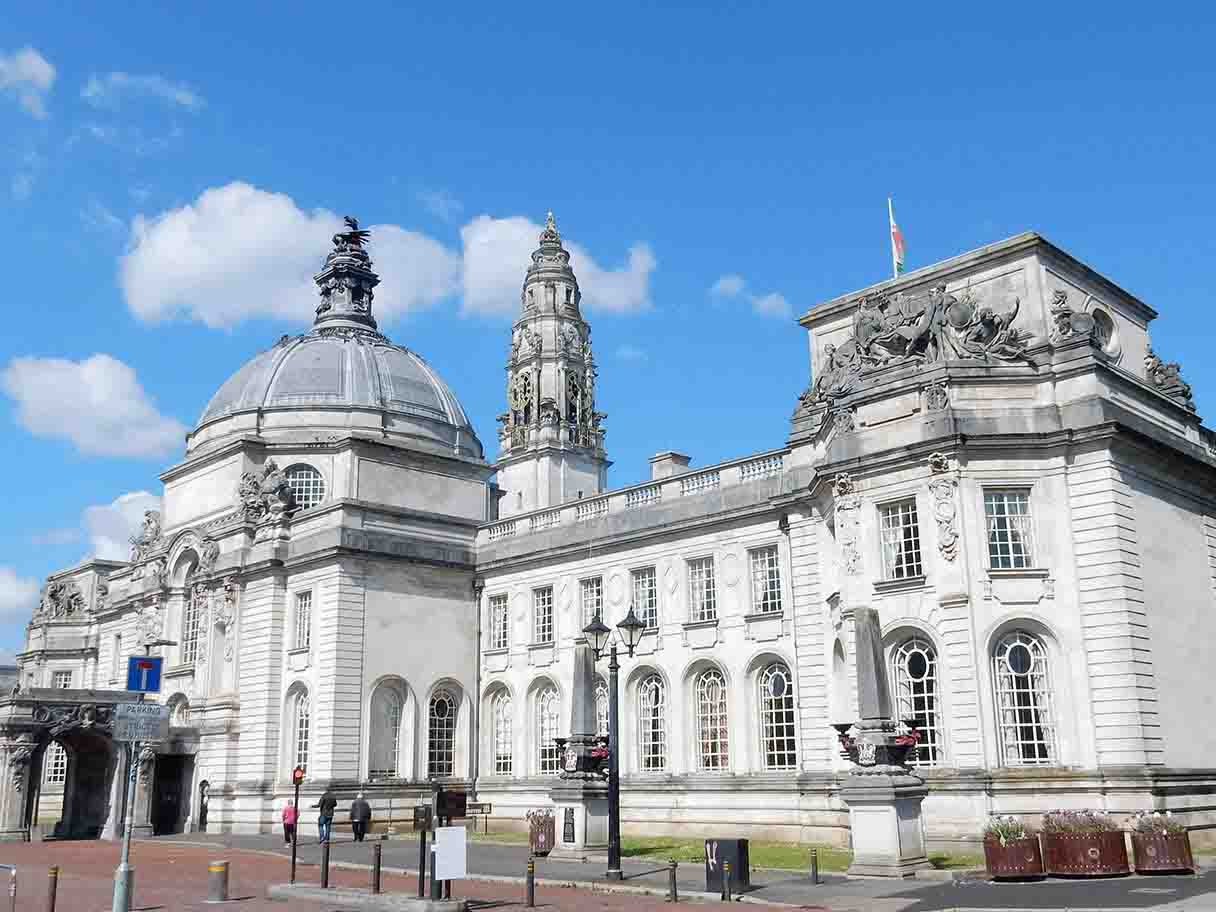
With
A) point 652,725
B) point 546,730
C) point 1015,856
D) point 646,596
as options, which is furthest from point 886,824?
point 546,730

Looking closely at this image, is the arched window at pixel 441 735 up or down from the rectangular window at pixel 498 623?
down

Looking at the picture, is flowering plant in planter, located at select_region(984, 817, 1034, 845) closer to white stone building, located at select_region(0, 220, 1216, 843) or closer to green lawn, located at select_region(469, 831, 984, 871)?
green lawn, located at select_region(469, 831, 984, 871)

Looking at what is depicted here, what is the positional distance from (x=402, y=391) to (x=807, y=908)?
41.2 m

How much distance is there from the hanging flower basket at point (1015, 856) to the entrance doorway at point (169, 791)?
3344cm

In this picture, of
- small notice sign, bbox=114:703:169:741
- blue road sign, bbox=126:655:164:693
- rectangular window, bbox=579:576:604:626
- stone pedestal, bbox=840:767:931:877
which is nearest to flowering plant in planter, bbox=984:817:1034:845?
stone pedestal, bbox=840:767:931:877

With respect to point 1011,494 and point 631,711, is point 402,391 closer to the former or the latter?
point 631,711

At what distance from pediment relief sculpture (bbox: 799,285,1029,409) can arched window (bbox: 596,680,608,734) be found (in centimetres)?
1422

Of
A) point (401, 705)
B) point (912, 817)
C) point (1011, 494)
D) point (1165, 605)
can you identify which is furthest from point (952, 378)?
point (401, 705)

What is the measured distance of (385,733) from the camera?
43969 mm

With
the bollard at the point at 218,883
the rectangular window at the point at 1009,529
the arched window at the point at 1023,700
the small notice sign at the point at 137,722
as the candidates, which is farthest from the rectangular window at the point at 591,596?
the small notice sign at the point at 137,722

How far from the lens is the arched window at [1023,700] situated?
2895 cm

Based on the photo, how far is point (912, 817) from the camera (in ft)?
83.0

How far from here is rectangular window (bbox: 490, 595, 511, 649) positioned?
46541mm

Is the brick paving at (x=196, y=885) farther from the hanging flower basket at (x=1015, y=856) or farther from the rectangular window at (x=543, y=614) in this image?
the rectangular window at (x=543, y=614)
